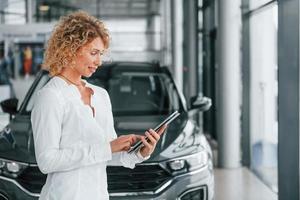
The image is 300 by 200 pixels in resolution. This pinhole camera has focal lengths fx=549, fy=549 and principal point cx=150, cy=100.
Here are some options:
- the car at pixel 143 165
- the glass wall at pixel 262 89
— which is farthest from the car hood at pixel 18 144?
the glass wall at pixel 262 89

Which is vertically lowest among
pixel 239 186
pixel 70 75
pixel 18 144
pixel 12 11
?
pixel 239 186

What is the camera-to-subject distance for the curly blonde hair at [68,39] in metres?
1.81

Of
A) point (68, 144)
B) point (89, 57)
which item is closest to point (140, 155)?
point (68, 144)

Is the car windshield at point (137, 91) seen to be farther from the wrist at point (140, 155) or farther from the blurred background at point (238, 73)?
the wrist at point (140, 155)

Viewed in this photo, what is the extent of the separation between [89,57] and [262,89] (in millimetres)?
6129

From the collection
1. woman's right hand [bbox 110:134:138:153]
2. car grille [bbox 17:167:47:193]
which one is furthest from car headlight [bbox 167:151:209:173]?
woman's right hand [bbox 110:134:138:153]

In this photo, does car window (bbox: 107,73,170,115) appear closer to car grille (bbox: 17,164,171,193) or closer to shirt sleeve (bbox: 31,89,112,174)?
car grille (bbox: 17,164,171,193)

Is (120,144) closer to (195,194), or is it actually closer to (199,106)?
(195,194)

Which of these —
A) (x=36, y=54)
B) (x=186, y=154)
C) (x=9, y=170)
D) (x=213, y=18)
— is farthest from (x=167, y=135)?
(x=36, y=54)

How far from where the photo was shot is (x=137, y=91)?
17.1 feet

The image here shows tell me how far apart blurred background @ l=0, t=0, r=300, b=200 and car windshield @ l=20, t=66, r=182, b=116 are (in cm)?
79

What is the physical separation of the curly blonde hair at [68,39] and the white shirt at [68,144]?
0.21 ft

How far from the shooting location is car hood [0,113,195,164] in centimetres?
375

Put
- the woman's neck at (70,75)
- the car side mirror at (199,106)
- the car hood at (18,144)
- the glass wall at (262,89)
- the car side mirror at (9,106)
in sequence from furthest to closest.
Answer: the glass wall at (262,89) → the car side mirror at (199,106) → the car side mirror at (9,106) → the car hood at (18,144) → the woman's neck at (70,75)
